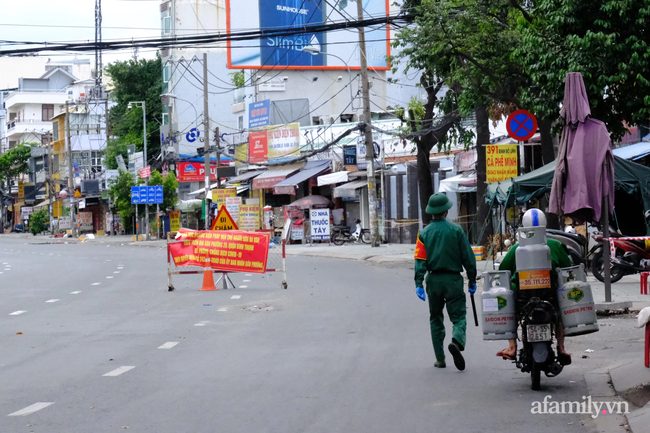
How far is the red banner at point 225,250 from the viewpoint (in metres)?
17.5

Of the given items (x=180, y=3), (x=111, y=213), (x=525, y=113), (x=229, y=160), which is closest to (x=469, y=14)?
(x=525, y=113)

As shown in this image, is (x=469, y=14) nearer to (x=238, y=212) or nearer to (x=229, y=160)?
(x=238, y=212)

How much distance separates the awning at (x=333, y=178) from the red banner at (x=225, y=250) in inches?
814

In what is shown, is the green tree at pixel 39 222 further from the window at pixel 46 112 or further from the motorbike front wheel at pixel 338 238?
the motorbike front wheel at pixel 338 238

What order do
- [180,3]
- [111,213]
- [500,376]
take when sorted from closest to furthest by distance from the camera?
[500,376], [180,3], [111,213]

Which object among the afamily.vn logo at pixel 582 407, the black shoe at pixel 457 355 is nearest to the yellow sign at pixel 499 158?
the black shoe at pixel 457 355

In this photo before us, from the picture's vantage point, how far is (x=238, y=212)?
43.6 metres

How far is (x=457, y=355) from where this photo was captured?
7918mm

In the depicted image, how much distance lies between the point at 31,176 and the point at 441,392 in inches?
3674

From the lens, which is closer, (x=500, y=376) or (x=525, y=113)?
(x=500, y=376)

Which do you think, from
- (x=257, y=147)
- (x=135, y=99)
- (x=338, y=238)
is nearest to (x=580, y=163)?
(x=338, y=238)

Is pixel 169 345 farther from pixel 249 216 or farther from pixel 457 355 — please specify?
pixel 249 216

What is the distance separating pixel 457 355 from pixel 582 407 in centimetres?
168

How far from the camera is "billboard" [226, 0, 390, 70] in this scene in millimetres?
49656
